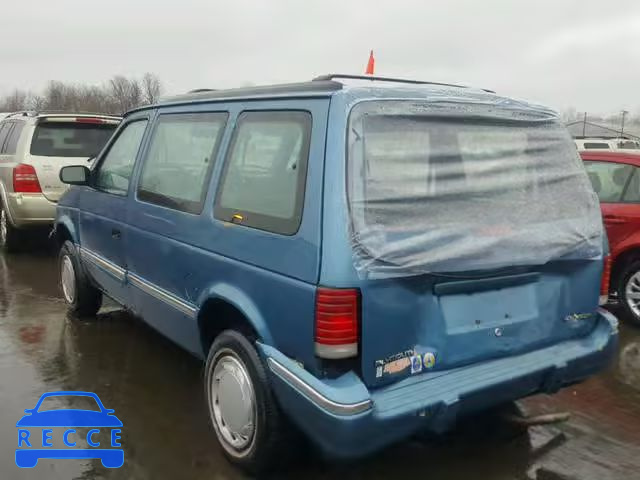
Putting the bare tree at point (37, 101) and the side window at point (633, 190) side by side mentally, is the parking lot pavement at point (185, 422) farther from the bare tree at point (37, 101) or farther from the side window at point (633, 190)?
the bare tree at point (37, 101)

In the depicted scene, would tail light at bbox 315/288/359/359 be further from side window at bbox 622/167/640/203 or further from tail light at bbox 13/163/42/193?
tail light at bbox 13/163/42/193

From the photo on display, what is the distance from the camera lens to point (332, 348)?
2.45 metres

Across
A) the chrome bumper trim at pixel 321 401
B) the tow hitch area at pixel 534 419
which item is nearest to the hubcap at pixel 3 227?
the chrome bumper trim at pixel 321 401

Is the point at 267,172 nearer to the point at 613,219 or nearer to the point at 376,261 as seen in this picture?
the point at 376,261

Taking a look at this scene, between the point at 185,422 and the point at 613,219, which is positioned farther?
the point at 613,219

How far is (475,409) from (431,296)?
568mm

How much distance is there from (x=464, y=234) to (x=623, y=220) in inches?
139

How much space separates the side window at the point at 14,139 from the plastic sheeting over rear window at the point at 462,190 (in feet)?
21.6

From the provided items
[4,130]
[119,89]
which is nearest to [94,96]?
[119,89]

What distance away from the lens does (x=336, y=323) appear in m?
2.43

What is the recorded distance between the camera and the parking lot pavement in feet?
10.1

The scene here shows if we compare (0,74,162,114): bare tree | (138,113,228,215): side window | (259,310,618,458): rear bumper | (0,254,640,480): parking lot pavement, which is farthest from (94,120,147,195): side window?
(0,74,162,114): bare tree

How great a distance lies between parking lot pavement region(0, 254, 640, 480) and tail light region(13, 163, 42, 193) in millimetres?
2621

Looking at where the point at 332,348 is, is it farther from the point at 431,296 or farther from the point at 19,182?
the point at 19,182
